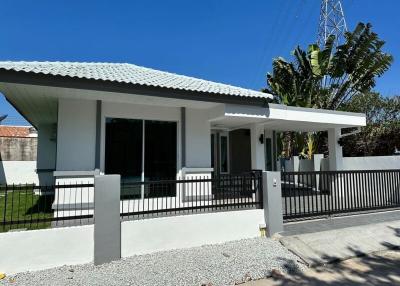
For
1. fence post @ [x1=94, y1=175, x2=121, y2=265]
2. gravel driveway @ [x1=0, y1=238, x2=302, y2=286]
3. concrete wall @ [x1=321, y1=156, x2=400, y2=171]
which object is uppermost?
concrete wall @ [x1=321, y1=156, x2=400, y2=171]

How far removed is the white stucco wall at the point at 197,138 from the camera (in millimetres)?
9680

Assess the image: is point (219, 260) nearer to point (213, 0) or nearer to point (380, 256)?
point (380, 256)

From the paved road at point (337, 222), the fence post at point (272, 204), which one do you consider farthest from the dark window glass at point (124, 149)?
the paved road at point (337, 222)

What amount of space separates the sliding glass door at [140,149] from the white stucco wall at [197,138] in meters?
0.45

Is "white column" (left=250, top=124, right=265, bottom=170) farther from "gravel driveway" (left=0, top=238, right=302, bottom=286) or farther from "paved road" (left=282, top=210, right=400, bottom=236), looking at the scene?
"gravel driveway" (left=0, top=238, right=302, bottom=286)

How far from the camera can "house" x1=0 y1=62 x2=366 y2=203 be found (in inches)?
287

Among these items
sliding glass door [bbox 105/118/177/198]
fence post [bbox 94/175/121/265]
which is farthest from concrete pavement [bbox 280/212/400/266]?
sliding glass door [bbox 105/118/177/198]

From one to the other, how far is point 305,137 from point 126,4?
43.6ft

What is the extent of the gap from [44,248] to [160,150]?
14.8 feet

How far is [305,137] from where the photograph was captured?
65.0ft

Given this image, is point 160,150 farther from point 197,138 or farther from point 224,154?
point 224,154

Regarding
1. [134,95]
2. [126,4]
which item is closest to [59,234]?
[134,95]

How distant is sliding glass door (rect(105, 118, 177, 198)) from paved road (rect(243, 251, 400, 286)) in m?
4.74

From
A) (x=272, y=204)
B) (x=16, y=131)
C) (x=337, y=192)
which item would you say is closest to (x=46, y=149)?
(x=272, y=204)
